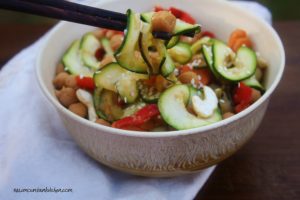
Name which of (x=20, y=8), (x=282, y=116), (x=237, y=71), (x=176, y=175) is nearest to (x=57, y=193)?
(x=176, y=175)

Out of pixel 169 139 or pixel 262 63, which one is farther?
pixel 262 63

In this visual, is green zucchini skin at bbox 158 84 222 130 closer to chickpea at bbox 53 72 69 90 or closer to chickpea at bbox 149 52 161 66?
chickpea at bbox 149 52 161 66

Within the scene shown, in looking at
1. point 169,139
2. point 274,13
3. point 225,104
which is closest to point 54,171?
point 169,139

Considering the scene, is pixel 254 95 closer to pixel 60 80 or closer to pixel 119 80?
pixel 119 80

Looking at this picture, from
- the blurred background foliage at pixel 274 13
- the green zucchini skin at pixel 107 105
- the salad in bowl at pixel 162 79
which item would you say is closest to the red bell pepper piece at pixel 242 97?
the salad in bowl at pixel 162 79

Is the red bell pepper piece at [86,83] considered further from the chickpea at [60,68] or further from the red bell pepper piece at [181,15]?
the red bell pepper piece at [181,15]

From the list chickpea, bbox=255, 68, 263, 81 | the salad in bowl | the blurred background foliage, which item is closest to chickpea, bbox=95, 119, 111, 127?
the salad in bowl
